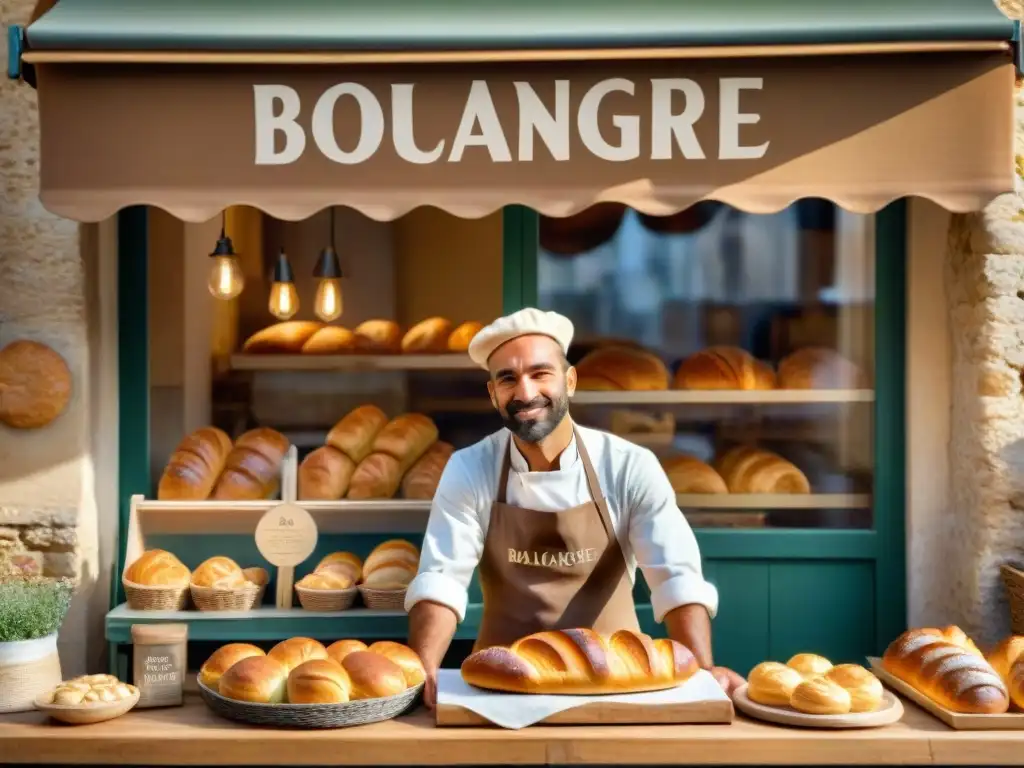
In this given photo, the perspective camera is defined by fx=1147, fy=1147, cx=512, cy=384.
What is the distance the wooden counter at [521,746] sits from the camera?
2.27 meters

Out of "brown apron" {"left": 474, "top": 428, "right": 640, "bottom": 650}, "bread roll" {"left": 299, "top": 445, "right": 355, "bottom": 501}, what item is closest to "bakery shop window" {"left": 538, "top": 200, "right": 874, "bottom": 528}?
"bread roll" {"left": 299, "top": 445, "right": 355, "bottom": 501}

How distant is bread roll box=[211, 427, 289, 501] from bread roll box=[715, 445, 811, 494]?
1689 millimetres

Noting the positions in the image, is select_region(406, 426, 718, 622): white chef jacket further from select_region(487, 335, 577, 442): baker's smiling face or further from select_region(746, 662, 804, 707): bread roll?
select_region(746, 662, 804, 707): bread roll

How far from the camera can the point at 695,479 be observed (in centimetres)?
430

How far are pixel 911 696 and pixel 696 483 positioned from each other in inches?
69.6

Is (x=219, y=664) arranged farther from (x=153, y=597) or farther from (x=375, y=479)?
(x=375, y=479)

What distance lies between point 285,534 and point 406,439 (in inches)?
28.1

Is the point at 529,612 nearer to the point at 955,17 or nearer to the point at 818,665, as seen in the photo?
the point at 818,665

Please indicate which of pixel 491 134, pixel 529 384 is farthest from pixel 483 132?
pixel 529 384

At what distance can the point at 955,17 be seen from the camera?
10.2ft

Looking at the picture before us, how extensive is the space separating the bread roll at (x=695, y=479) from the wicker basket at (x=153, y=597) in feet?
5.98

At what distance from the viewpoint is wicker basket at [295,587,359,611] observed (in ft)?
12.9

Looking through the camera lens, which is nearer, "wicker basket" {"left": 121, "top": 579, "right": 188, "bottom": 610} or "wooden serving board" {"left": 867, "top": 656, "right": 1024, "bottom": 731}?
"wooden serving board" {"left": 867, "top": 656, "right": 1024, "bottom": 731}

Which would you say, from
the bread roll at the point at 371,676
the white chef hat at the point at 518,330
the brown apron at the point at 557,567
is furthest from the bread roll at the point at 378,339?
the bread roll at the point at 371,676
